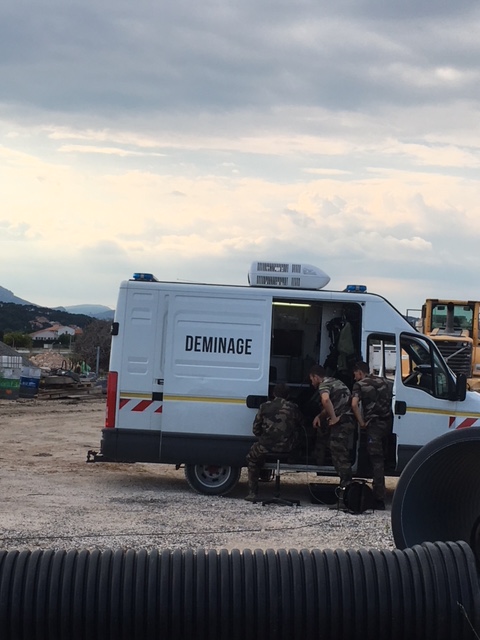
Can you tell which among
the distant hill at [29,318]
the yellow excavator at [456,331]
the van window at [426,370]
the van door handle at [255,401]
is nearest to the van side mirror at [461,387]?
the van window at [426,370]

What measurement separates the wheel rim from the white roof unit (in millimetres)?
2359

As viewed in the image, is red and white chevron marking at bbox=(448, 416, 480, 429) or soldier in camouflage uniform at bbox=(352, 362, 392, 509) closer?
soldier in camouflage uniform at bbox=(352, 362, 392, 509)

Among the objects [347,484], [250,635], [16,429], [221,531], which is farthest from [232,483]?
[16,429]

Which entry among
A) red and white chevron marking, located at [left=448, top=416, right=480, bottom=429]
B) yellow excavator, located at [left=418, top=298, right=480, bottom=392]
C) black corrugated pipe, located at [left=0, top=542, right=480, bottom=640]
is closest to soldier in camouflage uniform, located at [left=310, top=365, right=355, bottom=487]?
red and white chevron marking, located at [left=448, top=416, right=480, bottom=429]

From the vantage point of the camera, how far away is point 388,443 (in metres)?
12.0

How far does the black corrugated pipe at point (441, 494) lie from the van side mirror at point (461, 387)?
4.24 metres

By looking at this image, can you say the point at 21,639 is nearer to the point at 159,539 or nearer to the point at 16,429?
the point at 159,539

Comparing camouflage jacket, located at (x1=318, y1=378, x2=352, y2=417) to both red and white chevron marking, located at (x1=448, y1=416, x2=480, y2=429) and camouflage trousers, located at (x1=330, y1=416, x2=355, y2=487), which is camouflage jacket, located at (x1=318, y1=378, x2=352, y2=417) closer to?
camouflage trousers, located at (x1=330, y1=416, x2=355, y2=487)

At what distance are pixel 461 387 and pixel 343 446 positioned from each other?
1635 mm

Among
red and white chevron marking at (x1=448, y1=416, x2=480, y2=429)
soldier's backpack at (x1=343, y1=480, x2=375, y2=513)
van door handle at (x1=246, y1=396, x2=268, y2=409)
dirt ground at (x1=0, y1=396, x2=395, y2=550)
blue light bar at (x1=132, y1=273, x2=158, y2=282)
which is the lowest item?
dirt ground at (x1=0, y1=396, x2=395, y2=550)

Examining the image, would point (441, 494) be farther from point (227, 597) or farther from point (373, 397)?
point (373, 397)

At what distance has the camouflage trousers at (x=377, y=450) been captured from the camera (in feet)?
38.3

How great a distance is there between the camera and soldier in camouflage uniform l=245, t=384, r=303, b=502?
11602mm

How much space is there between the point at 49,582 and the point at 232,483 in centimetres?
623
